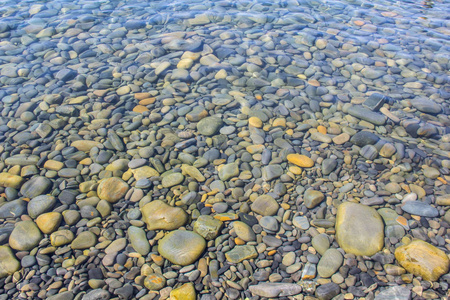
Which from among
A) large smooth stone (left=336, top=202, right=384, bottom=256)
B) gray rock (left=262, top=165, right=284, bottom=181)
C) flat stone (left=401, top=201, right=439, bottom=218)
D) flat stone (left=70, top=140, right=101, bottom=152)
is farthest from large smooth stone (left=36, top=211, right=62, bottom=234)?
flat stone (left=401, top=201, right=439, bottom=218)

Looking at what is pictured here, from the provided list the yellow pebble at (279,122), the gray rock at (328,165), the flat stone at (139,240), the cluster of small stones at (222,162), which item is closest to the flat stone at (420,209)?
the cluster of small stones at (222,162)

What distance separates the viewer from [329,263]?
2.51 m

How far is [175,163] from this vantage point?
346 centimetres

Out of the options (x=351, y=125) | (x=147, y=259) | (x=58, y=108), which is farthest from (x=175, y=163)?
(x=351, y=125)

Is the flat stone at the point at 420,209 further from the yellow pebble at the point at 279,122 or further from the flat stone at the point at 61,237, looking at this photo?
the flat stone at the point at 61,237

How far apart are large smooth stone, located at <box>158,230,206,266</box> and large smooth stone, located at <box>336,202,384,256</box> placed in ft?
3.88

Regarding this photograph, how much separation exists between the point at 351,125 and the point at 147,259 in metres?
2.87

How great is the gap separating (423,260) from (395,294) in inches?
15.5

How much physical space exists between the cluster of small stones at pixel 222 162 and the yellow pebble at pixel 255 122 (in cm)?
5

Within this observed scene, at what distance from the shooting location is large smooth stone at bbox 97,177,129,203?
3.04 m

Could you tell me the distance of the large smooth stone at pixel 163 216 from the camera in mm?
2803

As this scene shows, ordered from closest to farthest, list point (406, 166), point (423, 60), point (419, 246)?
point (419, 246) → point (406, 166) → point (423, 60)

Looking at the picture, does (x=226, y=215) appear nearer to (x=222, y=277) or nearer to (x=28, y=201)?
(x=222, y=277)

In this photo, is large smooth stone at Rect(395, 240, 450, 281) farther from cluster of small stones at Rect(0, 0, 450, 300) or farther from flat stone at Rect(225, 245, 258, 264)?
flat stone at Rect(225, 245, 258, 264)
